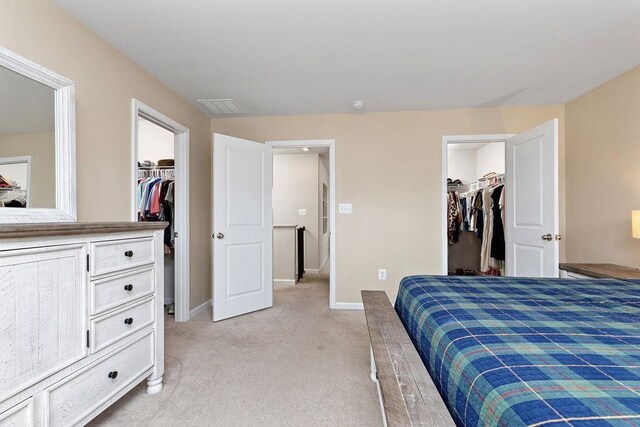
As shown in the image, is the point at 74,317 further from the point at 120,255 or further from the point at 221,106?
the point at 221,106

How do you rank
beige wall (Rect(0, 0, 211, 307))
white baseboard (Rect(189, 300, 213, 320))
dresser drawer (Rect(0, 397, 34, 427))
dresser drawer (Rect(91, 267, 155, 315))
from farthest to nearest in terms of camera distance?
white baseboard (Rect(189, 300, 213, 320))
beige wall (Rect(0, 0, 211, 307))
dresser drawer (Rect(91, 267, 155, 315))
dresser drawer (Rect(0, 397, 34, 427))

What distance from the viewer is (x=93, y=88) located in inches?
74.5

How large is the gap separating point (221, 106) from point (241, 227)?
4.41ft

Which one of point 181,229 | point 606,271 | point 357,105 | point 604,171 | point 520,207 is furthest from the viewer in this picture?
point 357,105

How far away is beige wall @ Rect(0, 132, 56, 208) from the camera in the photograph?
1414 millimetres

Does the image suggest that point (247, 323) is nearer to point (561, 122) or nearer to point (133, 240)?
point (133, 240)

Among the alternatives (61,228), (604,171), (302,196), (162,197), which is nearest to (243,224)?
(162,197)

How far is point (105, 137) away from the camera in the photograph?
1979 millimetres

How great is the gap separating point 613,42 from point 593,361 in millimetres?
2414

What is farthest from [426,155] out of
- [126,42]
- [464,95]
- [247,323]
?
[126,42]

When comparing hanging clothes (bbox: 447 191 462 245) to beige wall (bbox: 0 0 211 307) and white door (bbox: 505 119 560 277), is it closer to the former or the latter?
white door (bbox: 505 119 560 277)

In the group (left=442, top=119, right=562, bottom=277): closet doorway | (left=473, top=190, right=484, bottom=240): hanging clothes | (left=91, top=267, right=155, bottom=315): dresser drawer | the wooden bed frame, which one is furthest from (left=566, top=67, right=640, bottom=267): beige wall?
(left=91, top=267, right=155, bottom=315): dresser drawer

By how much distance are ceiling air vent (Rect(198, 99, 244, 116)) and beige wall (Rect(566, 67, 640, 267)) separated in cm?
353

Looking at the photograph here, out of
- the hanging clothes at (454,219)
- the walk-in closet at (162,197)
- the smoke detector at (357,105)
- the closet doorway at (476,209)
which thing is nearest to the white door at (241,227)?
the walk-in closet at (162,197)
